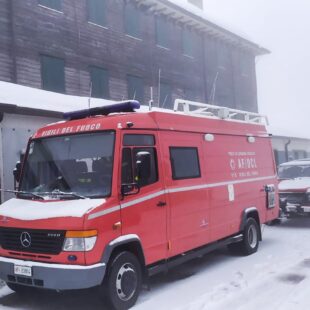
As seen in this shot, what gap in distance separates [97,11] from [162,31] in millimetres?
4409

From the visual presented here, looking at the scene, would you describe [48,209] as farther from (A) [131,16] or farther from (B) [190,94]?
(B) [190,94]

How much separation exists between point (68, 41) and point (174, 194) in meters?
11.8

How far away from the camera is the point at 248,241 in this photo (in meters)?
9.05

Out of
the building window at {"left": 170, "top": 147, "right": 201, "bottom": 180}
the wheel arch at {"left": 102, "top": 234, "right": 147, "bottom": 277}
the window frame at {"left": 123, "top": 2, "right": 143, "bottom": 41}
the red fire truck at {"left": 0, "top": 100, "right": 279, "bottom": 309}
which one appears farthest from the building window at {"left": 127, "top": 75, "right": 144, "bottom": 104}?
the wheel arch at {"left": 102, "top": 234, "right": 147, "bottom": 277}

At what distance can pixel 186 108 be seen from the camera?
8.02m

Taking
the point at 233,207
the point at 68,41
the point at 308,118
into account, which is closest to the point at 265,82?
the point at 308,118

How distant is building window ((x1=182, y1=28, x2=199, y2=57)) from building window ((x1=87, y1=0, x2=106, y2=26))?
586 cm

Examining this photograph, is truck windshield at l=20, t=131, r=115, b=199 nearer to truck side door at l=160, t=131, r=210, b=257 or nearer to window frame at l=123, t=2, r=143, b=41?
truck side door at l=160, t=131, r=210, b=257

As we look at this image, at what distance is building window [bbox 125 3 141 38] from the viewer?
770 inches

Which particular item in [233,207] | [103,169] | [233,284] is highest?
[103,169]

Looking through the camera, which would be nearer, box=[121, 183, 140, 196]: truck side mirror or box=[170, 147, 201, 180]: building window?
A: box=[121, 183, 140, 196]: truck side mirror

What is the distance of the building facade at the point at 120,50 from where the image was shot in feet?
50.2

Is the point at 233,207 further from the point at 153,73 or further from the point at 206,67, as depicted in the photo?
the point at 206,67

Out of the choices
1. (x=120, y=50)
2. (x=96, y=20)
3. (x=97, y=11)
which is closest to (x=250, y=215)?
(x=120, y=50)
